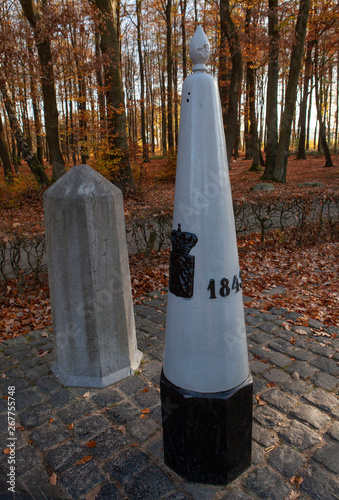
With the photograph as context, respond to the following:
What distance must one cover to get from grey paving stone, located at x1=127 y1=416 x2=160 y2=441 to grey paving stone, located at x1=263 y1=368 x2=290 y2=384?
4.35 feet

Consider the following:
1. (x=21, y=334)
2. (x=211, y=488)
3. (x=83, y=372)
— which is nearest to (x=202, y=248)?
(x=211, y=488)

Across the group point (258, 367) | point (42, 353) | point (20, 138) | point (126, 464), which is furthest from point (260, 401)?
point (20, 138)

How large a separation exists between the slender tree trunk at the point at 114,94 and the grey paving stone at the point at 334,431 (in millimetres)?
11423

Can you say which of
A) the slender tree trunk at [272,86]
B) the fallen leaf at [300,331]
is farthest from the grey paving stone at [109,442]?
the slender tree trunk at [272,86]

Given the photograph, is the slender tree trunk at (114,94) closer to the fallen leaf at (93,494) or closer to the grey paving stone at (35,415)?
the grey paving stone at (35,415)

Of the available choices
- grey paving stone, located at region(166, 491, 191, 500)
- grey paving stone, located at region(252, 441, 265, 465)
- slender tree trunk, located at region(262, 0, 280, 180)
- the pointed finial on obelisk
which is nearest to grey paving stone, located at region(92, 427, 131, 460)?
grey paving stone, located at region(166, 491, 191, 500)

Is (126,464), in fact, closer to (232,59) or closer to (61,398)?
(61,398)

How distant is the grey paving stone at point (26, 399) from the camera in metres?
3.39

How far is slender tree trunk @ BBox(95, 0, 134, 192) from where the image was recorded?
40.1 ft

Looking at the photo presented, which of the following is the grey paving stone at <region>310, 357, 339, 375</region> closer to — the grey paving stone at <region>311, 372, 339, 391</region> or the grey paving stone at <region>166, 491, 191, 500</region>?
the grey paving stone at <region>311, 372, 339, 391</region>

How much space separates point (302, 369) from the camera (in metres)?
3.84

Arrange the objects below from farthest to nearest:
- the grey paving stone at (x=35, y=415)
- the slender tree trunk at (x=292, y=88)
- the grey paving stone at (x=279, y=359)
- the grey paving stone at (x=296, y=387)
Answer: the slender tree trunk at (x=292, y=88) < the grey paving stone at (x=279, y=359) < the grey paving stone at (x=296, y=387) < the grey paving stone at (x=35, y=415)

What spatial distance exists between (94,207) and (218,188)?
142 centimetres

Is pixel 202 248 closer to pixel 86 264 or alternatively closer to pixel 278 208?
pixel 86 264
